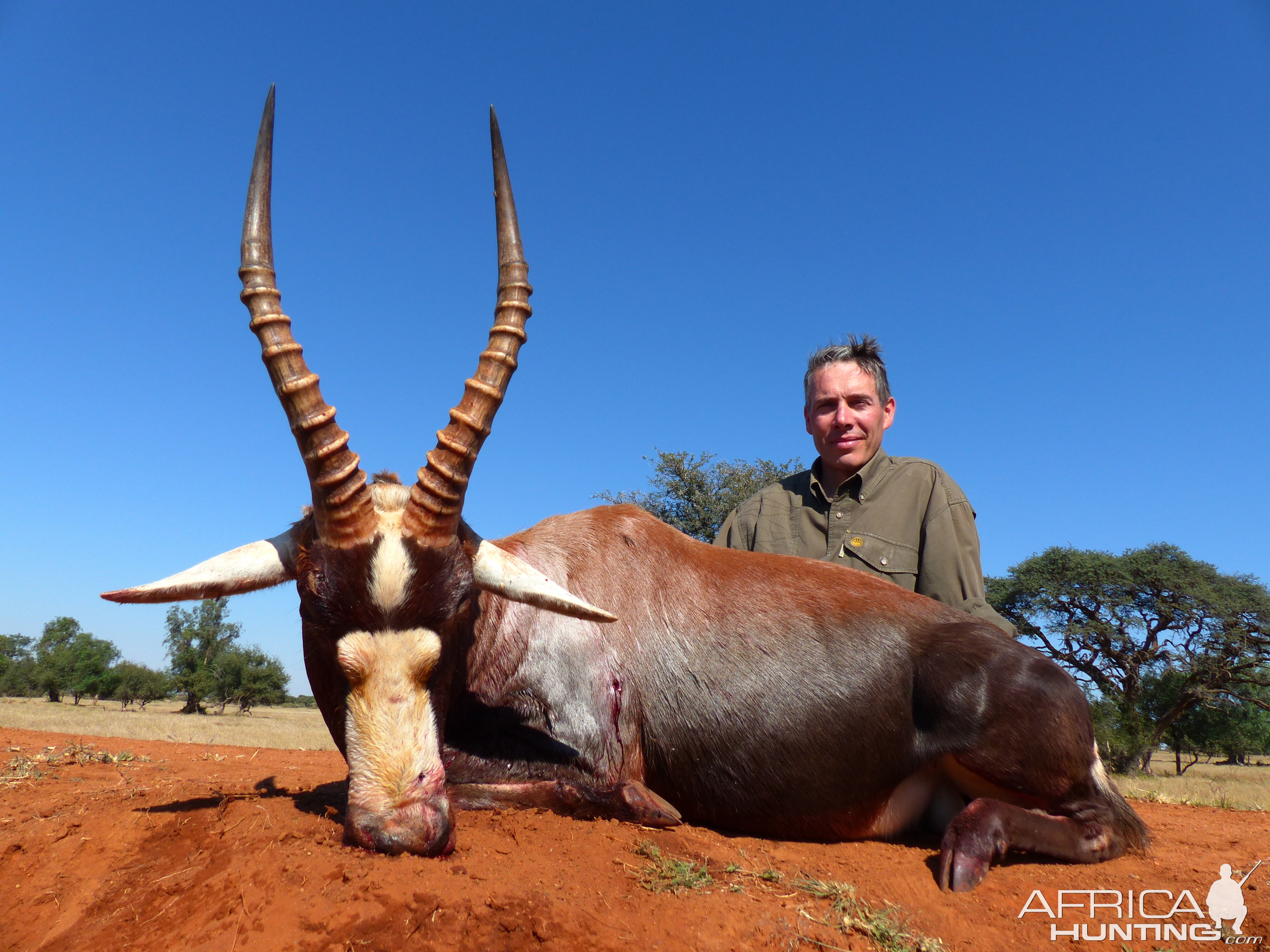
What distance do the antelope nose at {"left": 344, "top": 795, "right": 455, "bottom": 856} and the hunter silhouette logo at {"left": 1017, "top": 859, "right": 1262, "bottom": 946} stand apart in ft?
7.45

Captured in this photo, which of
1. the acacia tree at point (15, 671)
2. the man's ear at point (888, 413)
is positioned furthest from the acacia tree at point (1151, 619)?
the acacia tree at point (15, 671)

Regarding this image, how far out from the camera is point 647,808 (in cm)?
368

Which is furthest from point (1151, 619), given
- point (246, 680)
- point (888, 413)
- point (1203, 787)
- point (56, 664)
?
point (56, 664)

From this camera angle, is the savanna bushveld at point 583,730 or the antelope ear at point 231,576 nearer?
the savanna bushveld at point 583,730

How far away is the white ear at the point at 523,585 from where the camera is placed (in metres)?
3.62

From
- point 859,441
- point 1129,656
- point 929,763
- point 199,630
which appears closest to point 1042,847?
point 929,763

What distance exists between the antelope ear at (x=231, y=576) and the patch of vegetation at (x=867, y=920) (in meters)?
2.62

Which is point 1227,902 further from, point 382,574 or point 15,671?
point 15,671

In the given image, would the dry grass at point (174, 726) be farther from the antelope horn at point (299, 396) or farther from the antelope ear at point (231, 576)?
the antelope horn at point (299, 396)

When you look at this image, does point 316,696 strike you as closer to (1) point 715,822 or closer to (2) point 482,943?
(2) point 482,943

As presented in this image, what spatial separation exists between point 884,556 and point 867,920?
11.6 feet

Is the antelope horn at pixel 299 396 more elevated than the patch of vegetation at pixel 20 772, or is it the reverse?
the antelope horn at pixel 299 396

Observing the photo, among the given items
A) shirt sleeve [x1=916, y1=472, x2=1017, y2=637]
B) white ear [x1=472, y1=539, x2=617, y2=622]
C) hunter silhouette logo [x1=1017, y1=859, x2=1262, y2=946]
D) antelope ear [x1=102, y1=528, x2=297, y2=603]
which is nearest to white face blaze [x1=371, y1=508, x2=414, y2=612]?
white ear [x1=472, y1=539, x2=617, y2=622]

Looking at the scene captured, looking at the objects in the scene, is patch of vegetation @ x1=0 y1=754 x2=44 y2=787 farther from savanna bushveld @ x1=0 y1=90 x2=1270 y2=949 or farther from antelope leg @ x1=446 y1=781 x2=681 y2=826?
antelope leg @ x1=446 y1=781 x2=681 y2=826
